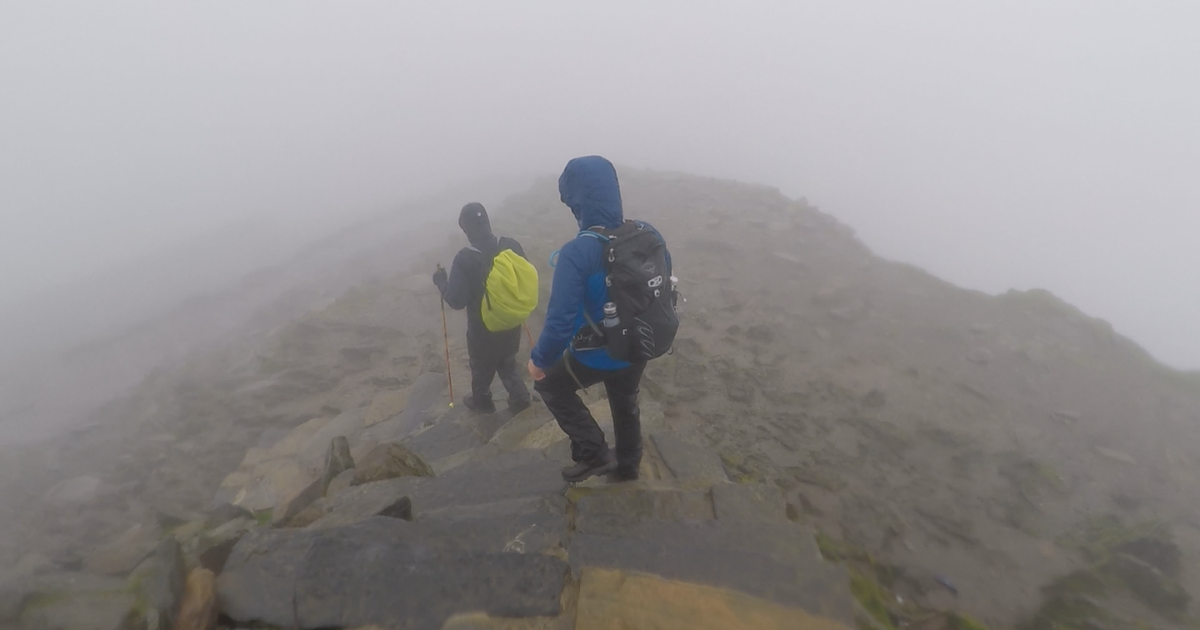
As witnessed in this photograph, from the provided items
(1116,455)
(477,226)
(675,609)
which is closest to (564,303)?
(675,609)

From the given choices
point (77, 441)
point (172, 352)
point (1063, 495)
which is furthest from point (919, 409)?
point (172, 352)

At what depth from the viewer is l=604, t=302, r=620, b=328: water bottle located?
3.72 m

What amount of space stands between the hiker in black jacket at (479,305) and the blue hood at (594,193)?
1.93m

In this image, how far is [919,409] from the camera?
9.23 meters

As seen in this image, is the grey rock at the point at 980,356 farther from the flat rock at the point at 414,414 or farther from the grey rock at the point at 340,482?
the grey rock at the point at 340,482

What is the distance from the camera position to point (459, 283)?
19.2ft

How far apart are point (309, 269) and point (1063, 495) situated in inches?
1284

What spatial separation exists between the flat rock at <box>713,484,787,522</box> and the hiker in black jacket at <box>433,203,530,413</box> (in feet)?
10.4

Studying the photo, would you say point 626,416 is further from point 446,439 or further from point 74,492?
point 74,492

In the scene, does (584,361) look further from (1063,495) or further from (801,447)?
(1063,495)

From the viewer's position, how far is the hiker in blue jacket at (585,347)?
12.2 feet

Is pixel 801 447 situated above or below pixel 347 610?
below

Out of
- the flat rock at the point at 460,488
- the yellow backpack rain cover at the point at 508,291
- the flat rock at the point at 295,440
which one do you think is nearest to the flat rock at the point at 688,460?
the flat rock at the point at 460,488

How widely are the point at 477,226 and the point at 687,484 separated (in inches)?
133
